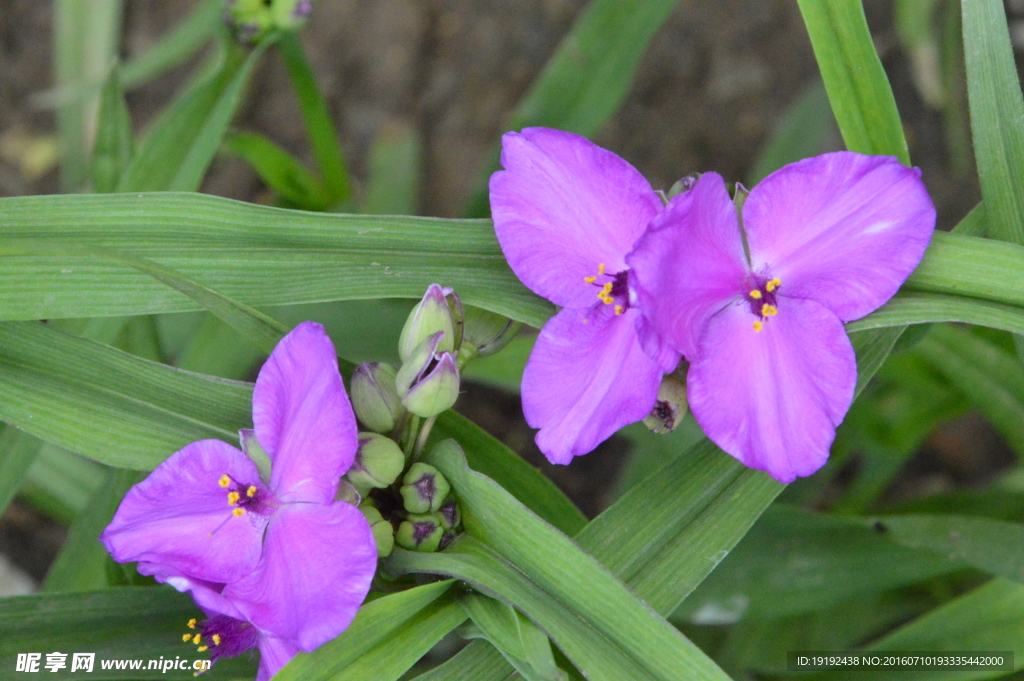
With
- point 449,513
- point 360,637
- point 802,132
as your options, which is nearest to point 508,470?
point 449,513

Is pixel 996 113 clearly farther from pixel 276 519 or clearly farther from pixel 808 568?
pixel 276 519

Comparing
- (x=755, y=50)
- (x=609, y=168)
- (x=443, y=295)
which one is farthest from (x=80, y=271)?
(x=755, y=50)

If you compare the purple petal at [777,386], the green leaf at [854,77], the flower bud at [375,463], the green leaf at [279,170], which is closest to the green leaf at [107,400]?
the flower bud at [375,463]

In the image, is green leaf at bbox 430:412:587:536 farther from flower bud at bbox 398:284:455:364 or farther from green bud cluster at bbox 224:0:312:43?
green bud cluster at bbox 224:0:312:43

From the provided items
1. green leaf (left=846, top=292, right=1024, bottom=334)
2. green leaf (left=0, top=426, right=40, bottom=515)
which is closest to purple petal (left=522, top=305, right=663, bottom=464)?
green leaf (left=846, top=292, right=1024, bottom=334)

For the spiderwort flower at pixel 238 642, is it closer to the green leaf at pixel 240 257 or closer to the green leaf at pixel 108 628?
the green leaf at pixel 108 628

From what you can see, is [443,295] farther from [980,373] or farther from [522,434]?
[522,434]
